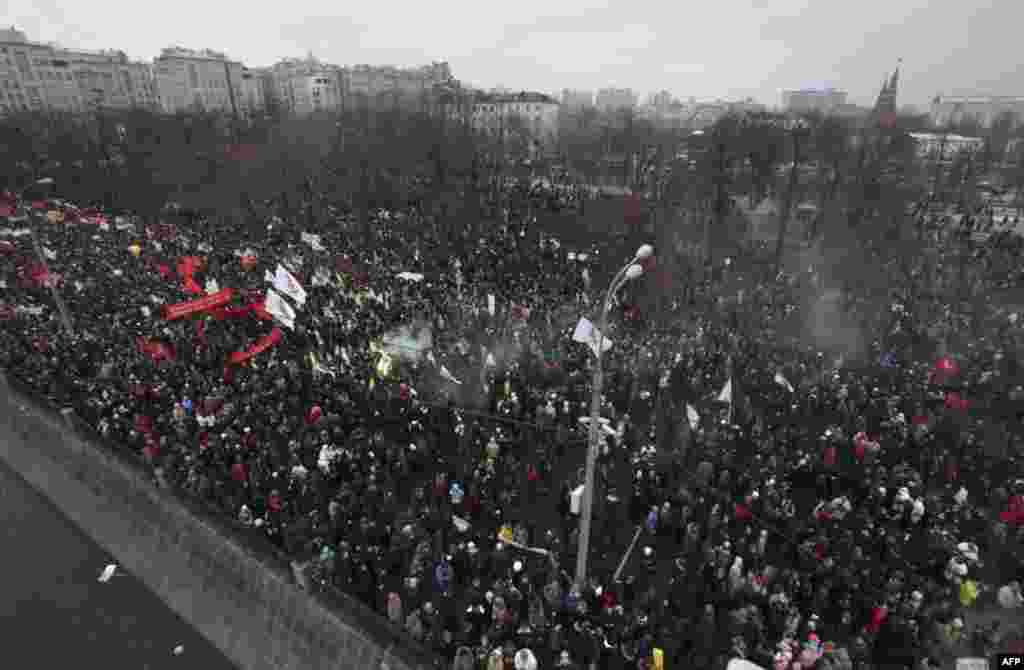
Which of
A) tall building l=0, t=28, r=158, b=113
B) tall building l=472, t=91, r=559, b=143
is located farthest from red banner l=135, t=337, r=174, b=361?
tall building l=0, t=28, r=158, b=113

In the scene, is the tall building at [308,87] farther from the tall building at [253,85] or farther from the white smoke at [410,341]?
the white smoke at [410,341]

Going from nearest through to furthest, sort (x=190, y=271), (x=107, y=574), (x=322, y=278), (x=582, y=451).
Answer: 1. (x=107, y=574)
2. (x=582, y=451)
3. (x=190, y=271)
4. (x=322, y=278)

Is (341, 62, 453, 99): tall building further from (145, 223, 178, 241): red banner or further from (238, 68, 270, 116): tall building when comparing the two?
(145, 223, 178, 241): red banner

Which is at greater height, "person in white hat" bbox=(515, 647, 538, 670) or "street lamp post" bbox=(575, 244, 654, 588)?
"street lamp post" bbox=(575, 244, 654, 588)

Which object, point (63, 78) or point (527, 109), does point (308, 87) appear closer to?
point (63, 78)

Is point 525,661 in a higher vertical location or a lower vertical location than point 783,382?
lower

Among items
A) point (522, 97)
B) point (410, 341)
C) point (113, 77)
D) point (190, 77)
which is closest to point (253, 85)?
point (190, 77)

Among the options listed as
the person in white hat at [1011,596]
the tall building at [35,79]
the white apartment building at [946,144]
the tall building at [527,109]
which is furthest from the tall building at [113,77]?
the person in white hat at [1011,596]
